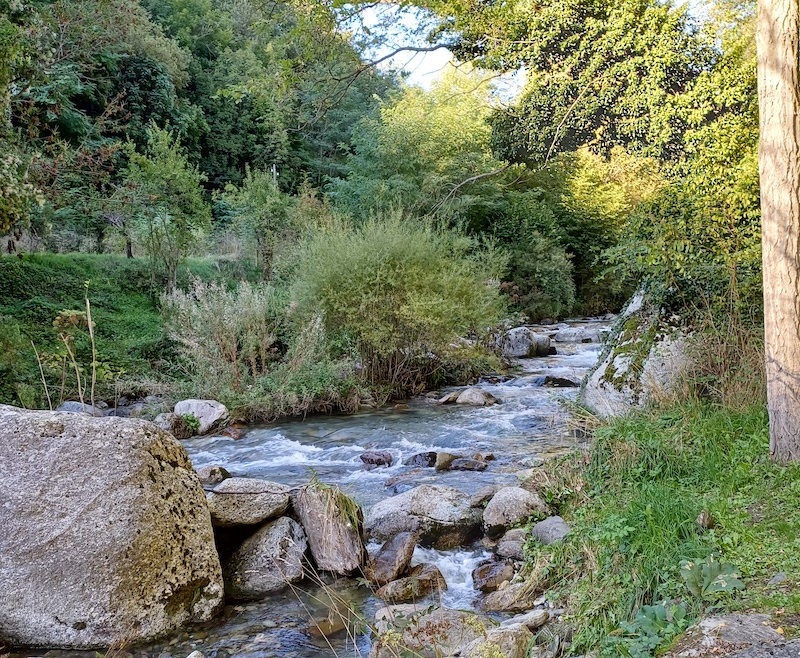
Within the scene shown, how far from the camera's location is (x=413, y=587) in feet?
15.1

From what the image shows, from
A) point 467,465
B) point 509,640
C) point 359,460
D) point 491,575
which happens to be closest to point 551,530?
point 491,575

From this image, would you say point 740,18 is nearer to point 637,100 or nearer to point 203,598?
point 637,100

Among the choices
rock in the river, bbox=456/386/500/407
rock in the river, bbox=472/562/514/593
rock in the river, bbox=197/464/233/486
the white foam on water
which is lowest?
rock in the river, bbox=456/386/500/407

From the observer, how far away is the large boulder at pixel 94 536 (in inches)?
155

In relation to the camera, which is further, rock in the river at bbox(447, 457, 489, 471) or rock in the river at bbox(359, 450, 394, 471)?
rock in the river at bbox(359, 450, 394, 471)

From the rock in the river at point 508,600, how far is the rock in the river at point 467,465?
2945 mm

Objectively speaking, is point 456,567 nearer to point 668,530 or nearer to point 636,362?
point 668,530

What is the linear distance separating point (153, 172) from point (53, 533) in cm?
1419

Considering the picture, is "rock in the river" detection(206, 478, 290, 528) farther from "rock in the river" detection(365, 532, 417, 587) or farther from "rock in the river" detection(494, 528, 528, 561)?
"rock in the river" detection(494, 528, 528, 561)

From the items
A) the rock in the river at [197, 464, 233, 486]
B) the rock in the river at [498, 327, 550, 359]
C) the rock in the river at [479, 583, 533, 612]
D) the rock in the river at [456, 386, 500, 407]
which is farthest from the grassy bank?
the rock in the river at [498, 327, 550, 359]

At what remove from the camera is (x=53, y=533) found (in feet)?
13.1

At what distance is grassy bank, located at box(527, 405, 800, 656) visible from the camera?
302 cm

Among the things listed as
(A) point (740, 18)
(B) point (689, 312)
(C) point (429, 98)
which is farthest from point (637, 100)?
(C) point (429, 98)

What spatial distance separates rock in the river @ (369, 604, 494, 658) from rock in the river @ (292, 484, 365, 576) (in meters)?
0.87
